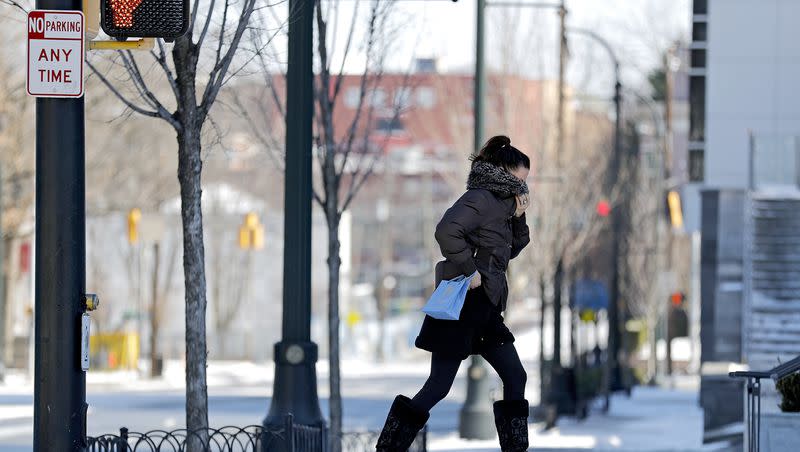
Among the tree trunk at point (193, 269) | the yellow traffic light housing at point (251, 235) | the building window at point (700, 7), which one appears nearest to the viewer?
the tree trunk at point (193, 269)

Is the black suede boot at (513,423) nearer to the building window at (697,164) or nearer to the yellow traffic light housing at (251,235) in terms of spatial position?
the building window at (697,164)

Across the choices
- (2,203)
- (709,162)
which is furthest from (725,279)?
(2,203)

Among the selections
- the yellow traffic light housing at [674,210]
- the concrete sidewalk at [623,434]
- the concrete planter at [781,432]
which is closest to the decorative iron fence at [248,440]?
the concrete planter at [781,432]

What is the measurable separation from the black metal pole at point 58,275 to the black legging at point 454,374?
5.42ft

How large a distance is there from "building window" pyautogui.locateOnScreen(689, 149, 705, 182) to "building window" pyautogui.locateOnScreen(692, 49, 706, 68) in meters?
2.24

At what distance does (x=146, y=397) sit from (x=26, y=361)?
38.4 ft

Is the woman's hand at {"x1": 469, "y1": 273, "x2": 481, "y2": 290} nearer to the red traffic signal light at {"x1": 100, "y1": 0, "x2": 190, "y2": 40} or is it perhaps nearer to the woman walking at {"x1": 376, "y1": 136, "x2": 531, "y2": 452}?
the woman walking at {"x1": 376, "y1": 136, "x2": 531, "y2": 452}

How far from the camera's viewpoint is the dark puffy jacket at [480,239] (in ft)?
24.9

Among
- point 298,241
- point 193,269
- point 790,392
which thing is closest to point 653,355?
point 298,241

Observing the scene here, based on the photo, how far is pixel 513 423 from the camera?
779 cm

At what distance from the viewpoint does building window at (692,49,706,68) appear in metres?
33.0

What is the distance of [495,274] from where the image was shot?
778 centimetres

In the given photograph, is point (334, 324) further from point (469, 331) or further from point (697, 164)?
point (697, 164)

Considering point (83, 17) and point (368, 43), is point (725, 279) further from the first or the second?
point (83, 17)
